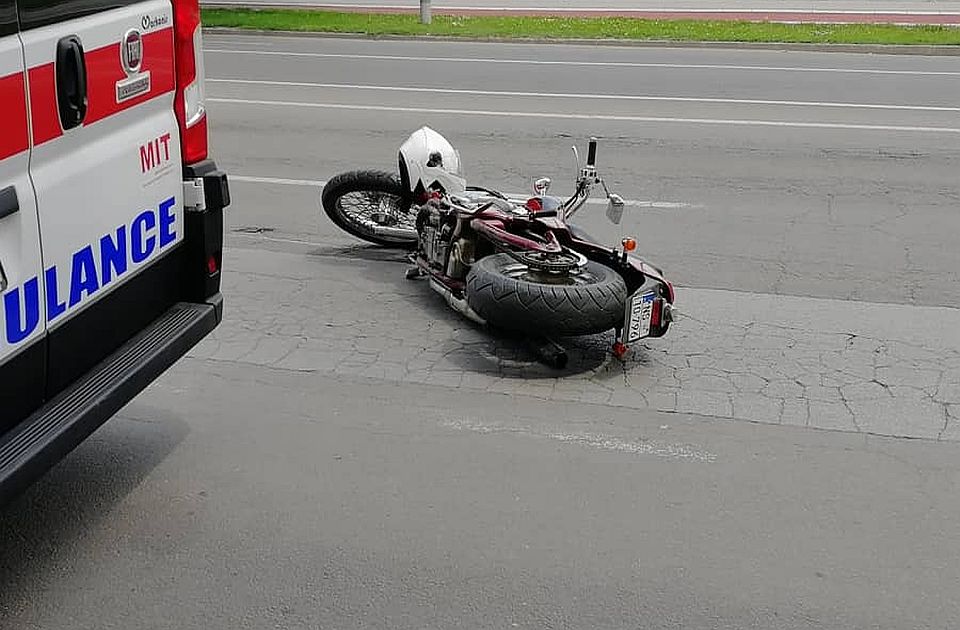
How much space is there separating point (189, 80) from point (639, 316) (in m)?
2.46

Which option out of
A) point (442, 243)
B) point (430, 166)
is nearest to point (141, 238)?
→ point (442, 243)

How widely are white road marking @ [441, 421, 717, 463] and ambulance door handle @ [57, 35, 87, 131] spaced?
2181mm

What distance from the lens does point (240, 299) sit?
699 cm

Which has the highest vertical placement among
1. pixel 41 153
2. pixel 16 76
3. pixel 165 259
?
pixel 16 76

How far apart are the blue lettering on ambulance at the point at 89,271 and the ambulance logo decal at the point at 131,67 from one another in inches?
16.7

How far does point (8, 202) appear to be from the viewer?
3.41 m

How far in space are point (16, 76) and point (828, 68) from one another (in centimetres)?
1601

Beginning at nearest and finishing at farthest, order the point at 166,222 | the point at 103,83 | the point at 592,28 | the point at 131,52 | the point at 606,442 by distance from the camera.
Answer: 1. the point at 103,83
2. the point at 131,52
3. the point at 166,222
4. the point at 606,442
5. the point at 592,28

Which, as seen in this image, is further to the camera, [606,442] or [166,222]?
[606,442]

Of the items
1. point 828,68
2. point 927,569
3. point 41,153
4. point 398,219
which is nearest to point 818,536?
point 927,569

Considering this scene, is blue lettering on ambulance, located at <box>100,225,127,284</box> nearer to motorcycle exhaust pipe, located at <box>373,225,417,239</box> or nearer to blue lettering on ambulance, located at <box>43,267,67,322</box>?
blue lettering on ambulance, located at <box>43,267,67,322</box>

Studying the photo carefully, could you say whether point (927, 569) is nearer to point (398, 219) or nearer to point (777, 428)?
point (777, 428)

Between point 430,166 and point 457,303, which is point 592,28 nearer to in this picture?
point 430,166

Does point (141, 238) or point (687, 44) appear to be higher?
point (141, 238)
